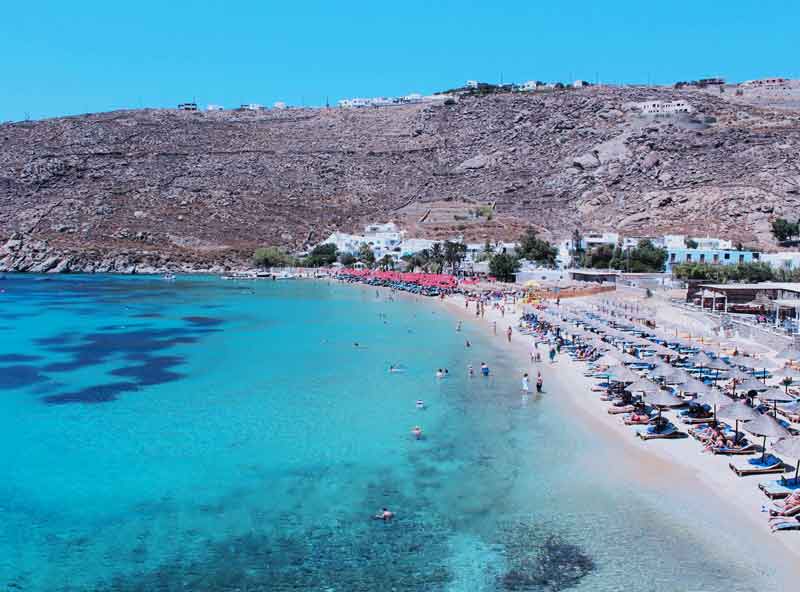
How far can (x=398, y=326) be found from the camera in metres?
49.5

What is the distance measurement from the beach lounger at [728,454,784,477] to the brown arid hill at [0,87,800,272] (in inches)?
2642

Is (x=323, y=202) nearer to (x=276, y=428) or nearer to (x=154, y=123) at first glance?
(x=154, y=123)

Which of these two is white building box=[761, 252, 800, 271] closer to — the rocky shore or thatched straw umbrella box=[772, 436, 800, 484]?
thatched straw umbrella box=[772, 436, 800, 484]

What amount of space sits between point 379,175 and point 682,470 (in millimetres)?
108110

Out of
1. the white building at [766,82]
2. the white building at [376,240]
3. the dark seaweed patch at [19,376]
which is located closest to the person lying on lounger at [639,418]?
the dark seaweed patch at [19,376]

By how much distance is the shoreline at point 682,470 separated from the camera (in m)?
13.6

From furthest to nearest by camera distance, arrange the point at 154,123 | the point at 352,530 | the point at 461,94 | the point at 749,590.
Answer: the point at 461,94
the point at 154,123
the point at 352,530
the point at 749,590

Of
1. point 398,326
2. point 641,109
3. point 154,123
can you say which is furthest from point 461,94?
point 398,326

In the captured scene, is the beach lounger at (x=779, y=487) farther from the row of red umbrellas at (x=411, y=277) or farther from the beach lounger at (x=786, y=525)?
the row of red umbrellas at (x=411, y=277)

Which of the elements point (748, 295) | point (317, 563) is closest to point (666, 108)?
point (748, 295)

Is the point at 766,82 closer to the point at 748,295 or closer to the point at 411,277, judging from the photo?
the point at 411,277

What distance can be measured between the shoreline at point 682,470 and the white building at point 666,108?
90.9 m

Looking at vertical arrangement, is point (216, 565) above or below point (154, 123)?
below

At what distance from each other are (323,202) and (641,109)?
4982cm
